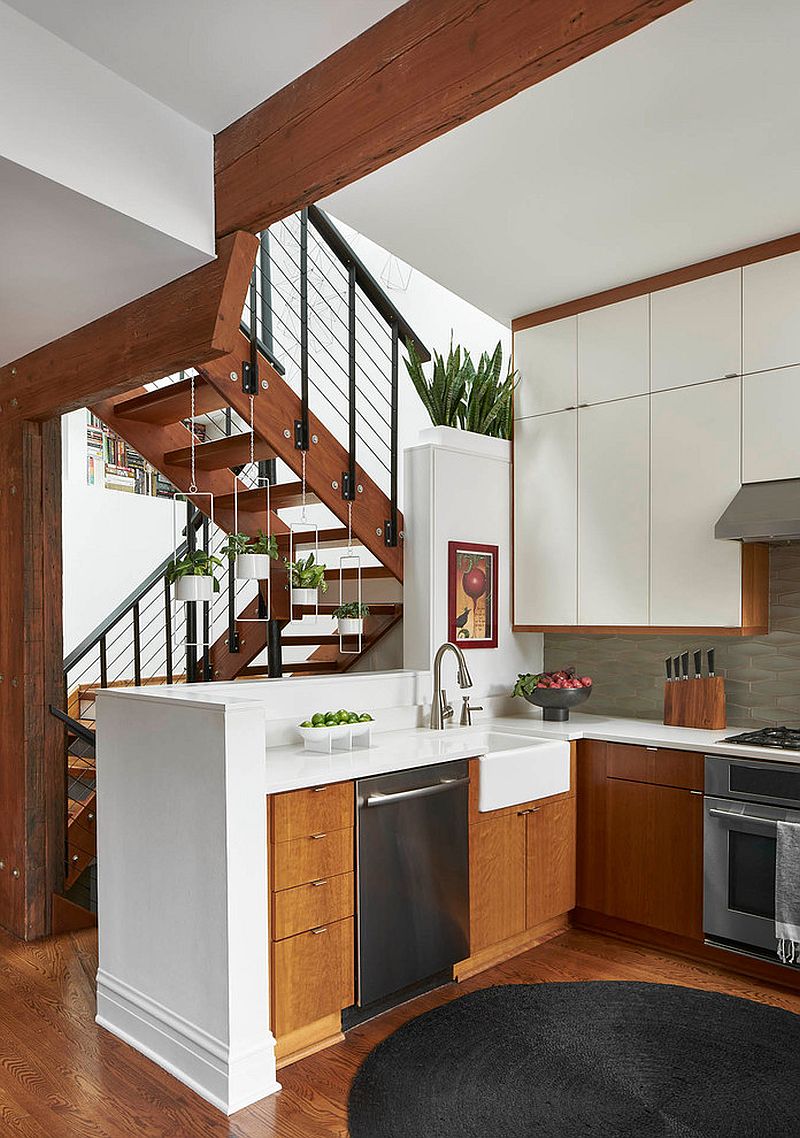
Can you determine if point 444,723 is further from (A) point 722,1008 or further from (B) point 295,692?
(A) point 722,1008

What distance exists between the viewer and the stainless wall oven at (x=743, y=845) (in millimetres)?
3135

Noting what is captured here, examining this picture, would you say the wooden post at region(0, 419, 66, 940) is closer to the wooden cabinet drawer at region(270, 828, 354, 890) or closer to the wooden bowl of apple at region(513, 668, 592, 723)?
the wooden cabinet drawer at region(270, 828, 354, 890)

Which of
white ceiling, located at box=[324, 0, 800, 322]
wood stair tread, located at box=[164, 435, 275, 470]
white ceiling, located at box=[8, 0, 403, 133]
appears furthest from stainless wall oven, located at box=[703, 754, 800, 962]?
white ceiling, located at box=[8, 0, 403, 133]

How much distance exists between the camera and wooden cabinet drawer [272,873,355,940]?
261 cm

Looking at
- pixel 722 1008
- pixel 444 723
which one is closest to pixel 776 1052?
pixel 722 1008

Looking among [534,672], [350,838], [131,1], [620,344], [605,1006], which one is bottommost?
[605,1006]

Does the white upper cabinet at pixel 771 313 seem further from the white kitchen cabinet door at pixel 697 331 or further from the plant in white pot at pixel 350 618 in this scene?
the plant in white pot at pixel 350 618

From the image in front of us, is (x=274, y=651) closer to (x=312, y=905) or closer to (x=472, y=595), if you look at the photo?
(x=472, y=595)

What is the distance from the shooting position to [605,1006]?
117 inches

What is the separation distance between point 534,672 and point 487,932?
152 cm

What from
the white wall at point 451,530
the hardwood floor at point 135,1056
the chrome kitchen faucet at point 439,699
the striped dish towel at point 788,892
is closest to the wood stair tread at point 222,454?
the white wall at point 451,530

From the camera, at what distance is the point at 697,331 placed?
370 cm

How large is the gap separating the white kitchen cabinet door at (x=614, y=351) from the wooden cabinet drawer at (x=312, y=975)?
2.51 metres

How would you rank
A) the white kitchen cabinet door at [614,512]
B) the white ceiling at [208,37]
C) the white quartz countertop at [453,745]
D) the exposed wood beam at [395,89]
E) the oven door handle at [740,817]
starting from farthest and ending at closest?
1. the white kitchen cabinet door at [614,512]
2. the oven door handle at [740,817]
3. the white quartz countertop at [453,745]
4. the white ceiling at [208,37]
5. the exposed wood beam at [395,89]
